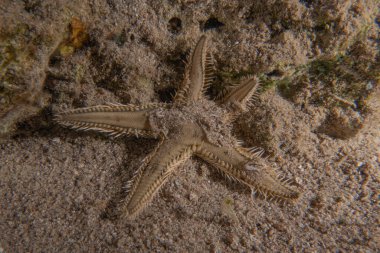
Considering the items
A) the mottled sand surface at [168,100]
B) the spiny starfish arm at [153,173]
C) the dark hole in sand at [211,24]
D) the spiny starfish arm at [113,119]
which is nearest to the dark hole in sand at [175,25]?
the mottled sand surface at [168,100]

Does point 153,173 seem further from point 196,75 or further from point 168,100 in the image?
point 196,75

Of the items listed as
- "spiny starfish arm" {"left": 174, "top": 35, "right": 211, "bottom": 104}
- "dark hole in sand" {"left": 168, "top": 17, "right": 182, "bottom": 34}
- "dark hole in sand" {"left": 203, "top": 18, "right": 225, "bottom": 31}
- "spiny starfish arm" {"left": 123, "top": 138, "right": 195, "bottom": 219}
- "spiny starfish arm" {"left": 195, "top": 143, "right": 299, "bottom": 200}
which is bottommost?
"spiny starfish arm" {"left": 123, "top": 138, "right": 195, "bottom": 219}

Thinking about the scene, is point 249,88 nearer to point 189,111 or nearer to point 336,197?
point 189,111

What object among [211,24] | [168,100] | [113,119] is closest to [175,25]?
[211,24]

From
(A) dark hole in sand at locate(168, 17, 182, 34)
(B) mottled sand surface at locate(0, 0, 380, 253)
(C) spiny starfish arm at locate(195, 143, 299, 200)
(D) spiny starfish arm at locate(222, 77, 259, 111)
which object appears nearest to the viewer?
(B) mottled sand surface at locate(0, 0, 380, 253)

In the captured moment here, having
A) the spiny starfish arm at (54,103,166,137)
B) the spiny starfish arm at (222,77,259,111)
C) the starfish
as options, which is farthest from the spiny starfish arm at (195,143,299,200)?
the spiny starfish arm at (54,103,166,137)

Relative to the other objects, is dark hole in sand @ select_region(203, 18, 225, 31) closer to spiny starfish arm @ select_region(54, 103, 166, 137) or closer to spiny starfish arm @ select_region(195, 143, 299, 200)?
spiny starfish arm @ select_region(54, 103, 166, 137)
